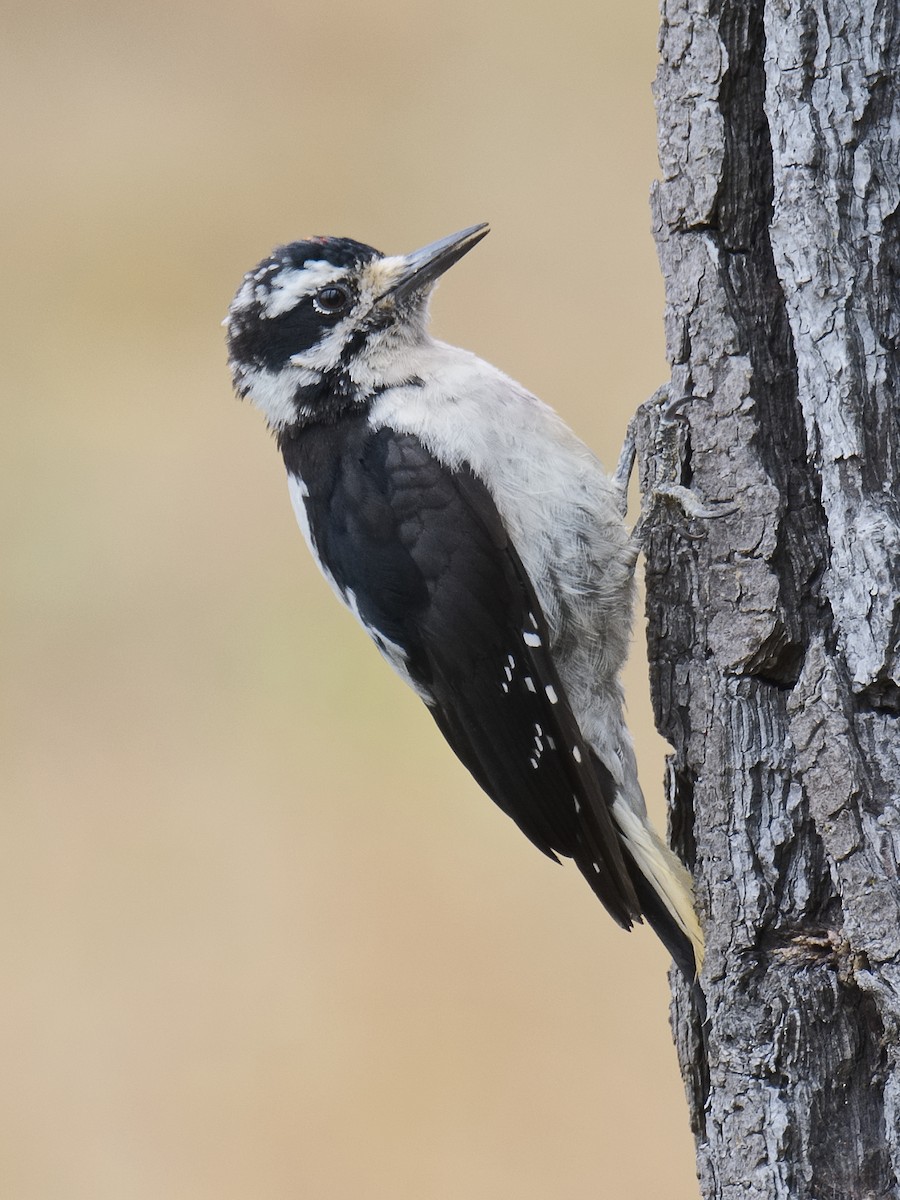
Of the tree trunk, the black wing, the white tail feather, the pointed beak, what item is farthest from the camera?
the pointed beak

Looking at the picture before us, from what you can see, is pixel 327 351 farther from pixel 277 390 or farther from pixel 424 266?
pixel 424 266

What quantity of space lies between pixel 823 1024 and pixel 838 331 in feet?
2.74

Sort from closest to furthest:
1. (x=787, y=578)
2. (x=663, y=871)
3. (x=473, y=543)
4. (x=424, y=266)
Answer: (x=787, y=578)
(x=663, y=871)
(x=473, y=543)
(x=424, y=266)

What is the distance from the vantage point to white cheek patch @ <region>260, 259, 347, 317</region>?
2.27 meters

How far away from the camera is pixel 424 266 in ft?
7.29

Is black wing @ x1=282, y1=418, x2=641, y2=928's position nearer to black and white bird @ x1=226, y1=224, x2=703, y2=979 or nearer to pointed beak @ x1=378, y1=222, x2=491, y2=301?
black and white bird @ x1=226, y1=224, x2=703, y2=979

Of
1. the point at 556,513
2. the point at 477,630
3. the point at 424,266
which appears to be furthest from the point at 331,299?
the point at 477,630

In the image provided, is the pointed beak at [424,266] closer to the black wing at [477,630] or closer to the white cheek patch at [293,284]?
the white cheek patch at [293,284]

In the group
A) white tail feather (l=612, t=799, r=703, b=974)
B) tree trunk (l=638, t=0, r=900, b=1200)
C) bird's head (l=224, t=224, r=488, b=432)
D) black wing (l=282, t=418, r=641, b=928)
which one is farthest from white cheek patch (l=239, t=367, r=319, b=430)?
white tail feather (l=612, t=799, r=703, b=974)

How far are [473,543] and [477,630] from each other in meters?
0.14

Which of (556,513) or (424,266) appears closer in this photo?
(556,513)

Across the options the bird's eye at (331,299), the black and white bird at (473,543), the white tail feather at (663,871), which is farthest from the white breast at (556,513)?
the bird's eye at (331,299)

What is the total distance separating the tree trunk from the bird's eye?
2.39ft

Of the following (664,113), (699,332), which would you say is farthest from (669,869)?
(664,113)
